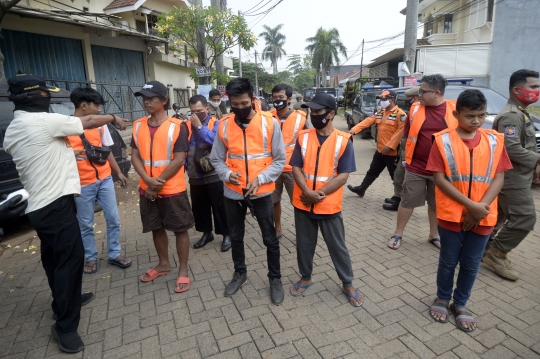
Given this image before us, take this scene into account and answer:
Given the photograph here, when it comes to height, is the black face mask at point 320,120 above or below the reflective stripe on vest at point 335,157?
above

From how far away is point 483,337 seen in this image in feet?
8.73

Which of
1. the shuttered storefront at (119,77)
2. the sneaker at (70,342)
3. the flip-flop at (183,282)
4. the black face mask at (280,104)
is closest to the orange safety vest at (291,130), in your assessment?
the black face mask at (280,104)

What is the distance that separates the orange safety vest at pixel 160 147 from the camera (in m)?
3.21

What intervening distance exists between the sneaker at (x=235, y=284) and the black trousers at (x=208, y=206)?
3.02 feet

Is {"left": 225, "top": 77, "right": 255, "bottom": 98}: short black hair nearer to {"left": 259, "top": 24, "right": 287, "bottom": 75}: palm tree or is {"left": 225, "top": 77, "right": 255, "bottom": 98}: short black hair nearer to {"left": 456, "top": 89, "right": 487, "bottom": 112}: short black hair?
{"left": 456, "top": 89, "right": 487, "bottom": 112}: short black hair

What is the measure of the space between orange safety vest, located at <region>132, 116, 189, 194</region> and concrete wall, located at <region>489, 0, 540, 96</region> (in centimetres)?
2115

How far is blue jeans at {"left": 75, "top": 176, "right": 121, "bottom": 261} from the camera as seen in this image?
3.68 m

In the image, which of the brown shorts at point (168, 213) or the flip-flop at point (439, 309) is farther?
the brown shorts at point (168, 213)

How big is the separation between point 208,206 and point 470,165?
2969 mm

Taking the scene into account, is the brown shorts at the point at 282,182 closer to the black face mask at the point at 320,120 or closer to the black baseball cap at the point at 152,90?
the black face mask at the point at 320,120

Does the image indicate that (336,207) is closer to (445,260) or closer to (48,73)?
(445,260)

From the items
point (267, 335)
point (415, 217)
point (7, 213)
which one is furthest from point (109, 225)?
point (415, 217)

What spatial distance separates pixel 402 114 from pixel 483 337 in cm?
353

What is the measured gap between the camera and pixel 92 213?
3758mm
